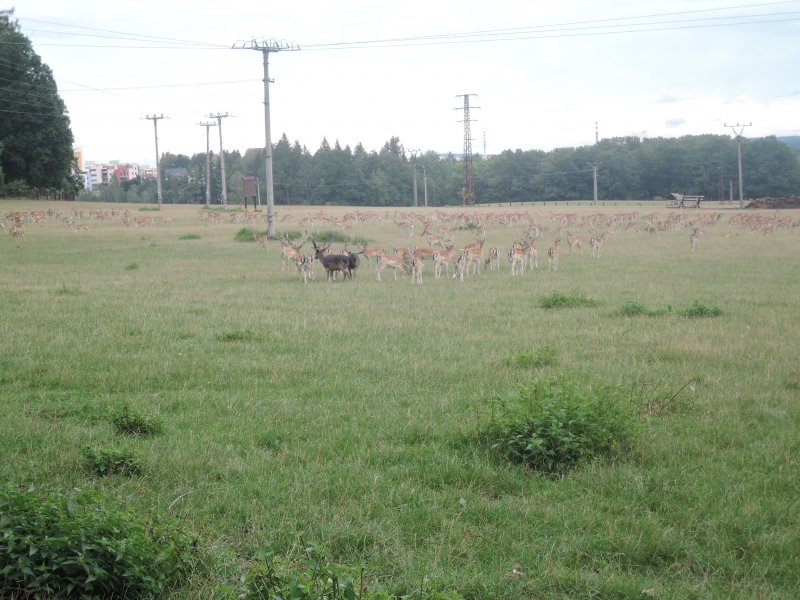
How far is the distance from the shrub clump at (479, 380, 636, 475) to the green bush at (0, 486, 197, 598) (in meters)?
3.05

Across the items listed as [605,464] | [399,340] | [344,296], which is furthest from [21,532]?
[344,296]

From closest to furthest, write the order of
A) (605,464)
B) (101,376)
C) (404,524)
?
1. (404,524)
2. (605,464)
3. (101,376)

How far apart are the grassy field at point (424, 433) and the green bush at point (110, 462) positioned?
A: 3.5 inches

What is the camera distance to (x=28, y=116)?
210ft

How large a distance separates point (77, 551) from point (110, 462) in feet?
7.33

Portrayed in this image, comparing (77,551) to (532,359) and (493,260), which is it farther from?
(493,260)

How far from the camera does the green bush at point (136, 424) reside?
724 cm

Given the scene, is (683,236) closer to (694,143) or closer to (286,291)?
(286,291)

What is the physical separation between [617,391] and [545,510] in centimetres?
291

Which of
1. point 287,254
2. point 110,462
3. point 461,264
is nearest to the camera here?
point 110,462

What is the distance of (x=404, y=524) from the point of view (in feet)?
17.6

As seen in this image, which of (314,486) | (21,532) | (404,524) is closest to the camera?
(21,532)

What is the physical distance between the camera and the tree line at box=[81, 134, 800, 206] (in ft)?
309

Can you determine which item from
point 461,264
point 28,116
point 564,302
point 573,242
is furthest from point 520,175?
point 564,302
